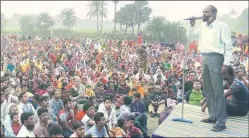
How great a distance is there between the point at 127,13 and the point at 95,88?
5246 cm

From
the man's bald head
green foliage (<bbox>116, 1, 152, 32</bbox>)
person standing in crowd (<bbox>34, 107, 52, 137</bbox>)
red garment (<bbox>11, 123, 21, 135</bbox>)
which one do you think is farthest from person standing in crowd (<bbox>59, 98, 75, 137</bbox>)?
green foliage (<bbox>116, 1, 152, 32</bbox>)

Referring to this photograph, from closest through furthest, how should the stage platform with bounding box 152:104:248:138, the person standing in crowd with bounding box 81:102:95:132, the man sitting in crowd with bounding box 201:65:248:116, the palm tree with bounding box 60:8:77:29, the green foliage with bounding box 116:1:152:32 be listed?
the stage platform with bounding box 152:104:248:138 → the man sitting in crowd with bounding box 201:65:248:116 → the person standing in crowd with bounding box 81:102:95:132 → the green foliage with bounding box 116:1:152:32 → the palm tree with bounding box 60:8:77:29

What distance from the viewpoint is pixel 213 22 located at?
4980 millimetres

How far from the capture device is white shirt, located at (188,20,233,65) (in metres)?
4.84

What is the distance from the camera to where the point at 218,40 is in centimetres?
491

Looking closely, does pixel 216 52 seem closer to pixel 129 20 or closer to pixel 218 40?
pixel 218 40

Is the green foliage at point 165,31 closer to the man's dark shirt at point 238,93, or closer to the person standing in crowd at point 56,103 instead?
the person standing in crowd at point 56,103

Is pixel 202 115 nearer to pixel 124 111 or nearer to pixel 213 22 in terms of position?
pixel 213 22

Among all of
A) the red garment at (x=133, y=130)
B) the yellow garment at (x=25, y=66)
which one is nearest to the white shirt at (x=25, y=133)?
the red garment at (x=133, y=130)

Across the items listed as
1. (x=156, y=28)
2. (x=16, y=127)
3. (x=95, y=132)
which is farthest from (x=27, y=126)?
(x=156, y=28)

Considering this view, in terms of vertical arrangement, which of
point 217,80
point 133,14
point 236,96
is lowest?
point 236,96

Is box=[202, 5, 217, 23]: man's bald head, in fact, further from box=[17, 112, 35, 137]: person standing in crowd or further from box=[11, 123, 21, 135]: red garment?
box=[11, 123, 21, 135]: red garment

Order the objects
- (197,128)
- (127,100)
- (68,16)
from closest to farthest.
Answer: (197,128) < (127,100) < (68,16)

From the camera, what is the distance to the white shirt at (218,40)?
15.9ft
